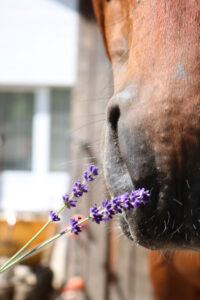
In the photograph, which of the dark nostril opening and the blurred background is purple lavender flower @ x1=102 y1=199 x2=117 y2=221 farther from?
the blurred background

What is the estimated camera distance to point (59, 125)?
550 centimetres

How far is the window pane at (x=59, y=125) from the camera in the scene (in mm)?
5469

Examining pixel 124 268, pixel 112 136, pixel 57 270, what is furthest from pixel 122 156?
pixel 57 270

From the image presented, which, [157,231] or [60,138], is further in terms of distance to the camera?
[60,138]

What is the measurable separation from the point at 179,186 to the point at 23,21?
441 centimetres

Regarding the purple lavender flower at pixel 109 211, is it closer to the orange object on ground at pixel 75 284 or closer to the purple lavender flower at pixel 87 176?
the purple lavender flower at pixel 87 176

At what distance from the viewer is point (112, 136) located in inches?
32.1

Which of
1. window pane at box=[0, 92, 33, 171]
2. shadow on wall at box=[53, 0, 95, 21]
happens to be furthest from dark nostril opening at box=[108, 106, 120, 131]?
window pane at box=[0, 92, 33, 171]

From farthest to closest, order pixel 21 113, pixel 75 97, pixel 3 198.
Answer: pixel 21 113, pixel 3 198, pixel 75 97

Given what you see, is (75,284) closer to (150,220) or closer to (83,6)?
(83,6)

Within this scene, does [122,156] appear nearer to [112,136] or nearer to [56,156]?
[112,136]

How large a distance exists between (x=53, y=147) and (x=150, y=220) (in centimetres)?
483

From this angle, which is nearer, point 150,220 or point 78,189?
point 78,189

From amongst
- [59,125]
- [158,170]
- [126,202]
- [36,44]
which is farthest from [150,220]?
[59,125]
